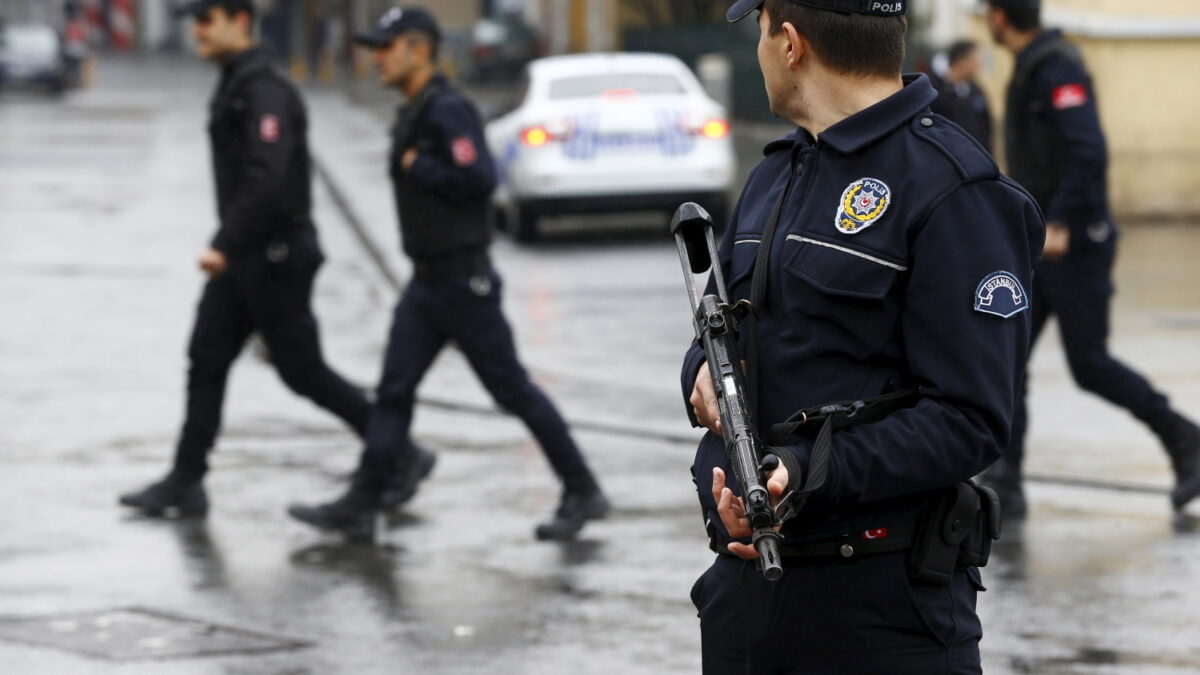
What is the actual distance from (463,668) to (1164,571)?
2.45 meters

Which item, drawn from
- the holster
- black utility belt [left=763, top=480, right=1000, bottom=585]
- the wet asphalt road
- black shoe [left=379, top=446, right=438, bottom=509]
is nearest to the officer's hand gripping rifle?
black utility belt [left=763, top=480, right=1000, bottom=585]

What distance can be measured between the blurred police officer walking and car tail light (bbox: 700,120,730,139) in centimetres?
960

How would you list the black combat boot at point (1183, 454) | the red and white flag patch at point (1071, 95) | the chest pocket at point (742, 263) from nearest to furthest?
1. the chest pocket at point (742, 263)
2. the red and white flag patch at point (1071, 95)
3. the black combat boot at point (1183, 454)

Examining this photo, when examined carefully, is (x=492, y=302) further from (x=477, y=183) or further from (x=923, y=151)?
(x=923, y=151)

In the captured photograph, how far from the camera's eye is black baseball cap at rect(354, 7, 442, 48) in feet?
23.6

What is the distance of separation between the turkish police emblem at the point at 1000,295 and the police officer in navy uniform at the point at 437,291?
4373mm

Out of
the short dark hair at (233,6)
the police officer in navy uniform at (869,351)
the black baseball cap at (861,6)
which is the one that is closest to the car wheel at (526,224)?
the short dark hair at (233,6)

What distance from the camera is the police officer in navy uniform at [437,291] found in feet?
23.5

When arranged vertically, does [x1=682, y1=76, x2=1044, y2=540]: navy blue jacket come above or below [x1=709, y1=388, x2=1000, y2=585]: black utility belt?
above

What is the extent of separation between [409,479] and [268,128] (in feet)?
4.71

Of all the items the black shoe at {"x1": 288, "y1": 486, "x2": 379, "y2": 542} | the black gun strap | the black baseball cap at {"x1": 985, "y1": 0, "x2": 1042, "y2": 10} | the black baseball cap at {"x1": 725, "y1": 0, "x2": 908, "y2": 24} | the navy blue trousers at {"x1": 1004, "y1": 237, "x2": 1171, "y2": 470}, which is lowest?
the black shoe at {"x1": 288, "y1": 486, "x2": 379, "y2": 542}

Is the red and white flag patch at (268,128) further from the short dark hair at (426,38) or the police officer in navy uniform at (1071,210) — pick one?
the police officer in navy uniform at (1071,210)

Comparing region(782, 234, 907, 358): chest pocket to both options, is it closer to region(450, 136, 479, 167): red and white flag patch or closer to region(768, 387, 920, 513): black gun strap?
region(768, 387, 920, 513): black gun strap

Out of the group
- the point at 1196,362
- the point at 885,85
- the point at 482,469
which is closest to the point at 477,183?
the point at 482,469
